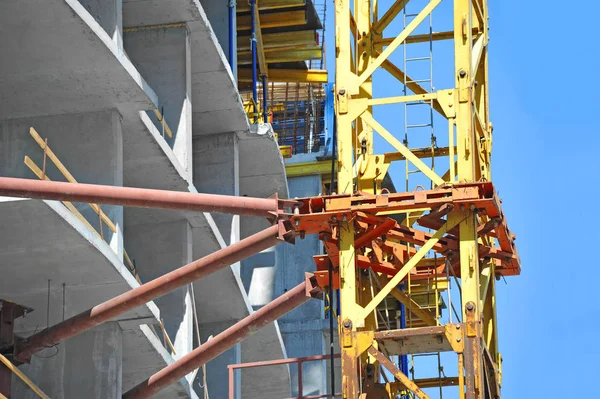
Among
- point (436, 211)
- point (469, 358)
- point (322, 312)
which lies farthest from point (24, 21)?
point (322, 312)

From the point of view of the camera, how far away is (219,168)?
3644 cm

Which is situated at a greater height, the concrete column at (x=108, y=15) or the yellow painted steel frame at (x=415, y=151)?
the concrete column at (x=108, y=15)

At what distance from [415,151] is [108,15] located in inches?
223

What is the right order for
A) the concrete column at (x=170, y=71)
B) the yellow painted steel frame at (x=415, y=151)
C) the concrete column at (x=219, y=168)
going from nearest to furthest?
the yellow painted steel frame at (x=415, y=151) < the concrete column at (x=170, y=71) < the concrete column at (x=219, y=168)

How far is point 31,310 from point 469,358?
7.89 meters

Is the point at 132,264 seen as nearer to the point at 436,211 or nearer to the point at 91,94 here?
the point at 91,94

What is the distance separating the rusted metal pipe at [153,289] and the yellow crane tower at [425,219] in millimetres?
1142

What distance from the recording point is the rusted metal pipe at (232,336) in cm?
2420

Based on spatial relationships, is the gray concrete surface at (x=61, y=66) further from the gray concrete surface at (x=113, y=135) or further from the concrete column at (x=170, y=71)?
the concrete column at (x=170, y=71)

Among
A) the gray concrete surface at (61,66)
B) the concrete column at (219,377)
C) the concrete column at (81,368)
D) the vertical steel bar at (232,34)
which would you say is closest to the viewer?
the gray concrete surface at (61,66)

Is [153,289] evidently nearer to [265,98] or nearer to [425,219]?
[425,219]

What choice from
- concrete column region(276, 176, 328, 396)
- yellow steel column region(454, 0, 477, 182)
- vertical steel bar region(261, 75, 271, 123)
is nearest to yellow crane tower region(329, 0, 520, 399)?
yellow steel column region(454, 0, 477, 182)

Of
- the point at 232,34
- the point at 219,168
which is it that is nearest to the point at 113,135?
the point at 219,168

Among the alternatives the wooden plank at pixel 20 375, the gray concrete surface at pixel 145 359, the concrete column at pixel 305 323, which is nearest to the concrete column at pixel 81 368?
the gray concrete surface at pixel 145 359
